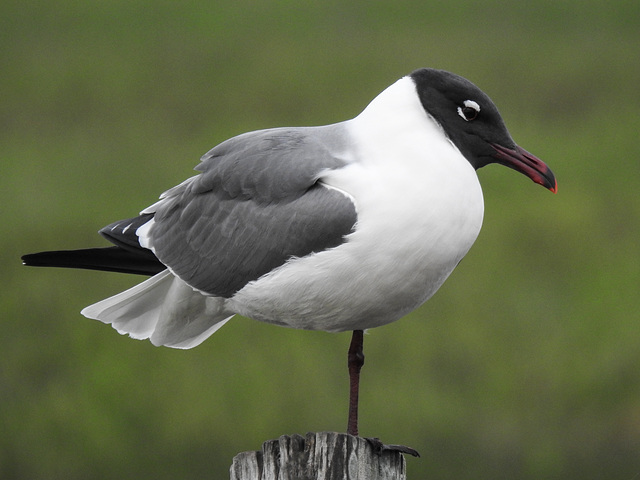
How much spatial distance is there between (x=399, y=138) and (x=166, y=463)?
6.88 meters

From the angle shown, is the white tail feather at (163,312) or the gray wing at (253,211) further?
the white tail feather at (163,312)

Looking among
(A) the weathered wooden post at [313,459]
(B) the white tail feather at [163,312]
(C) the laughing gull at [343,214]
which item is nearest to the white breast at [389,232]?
(C) the laughing gull at [343,214]

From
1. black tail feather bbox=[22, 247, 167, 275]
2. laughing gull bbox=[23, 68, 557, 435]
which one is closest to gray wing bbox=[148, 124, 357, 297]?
laughing gull bbox=[23, 68, 557, 435]

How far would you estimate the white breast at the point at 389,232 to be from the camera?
3.94 meters

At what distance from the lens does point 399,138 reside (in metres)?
4.14

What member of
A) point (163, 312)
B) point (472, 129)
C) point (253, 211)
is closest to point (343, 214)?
Answer: point (253, 211)

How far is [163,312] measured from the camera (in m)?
4.82

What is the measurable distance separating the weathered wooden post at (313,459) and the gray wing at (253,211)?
2.17 feet

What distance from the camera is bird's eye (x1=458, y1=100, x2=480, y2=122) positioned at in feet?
13.7

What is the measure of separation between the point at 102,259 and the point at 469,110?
1.60 m

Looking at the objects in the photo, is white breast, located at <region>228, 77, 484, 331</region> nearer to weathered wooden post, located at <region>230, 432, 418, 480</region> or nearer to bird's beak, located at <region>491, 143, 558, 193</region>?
bird's beak, located at <region>491, 143, 558, 193</region>

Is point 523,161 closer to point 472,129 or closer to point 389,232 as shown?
point 472,129

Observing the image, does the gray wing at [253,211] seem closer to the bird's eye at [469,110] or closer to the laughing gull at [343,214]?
the laughing gull at [343,214]

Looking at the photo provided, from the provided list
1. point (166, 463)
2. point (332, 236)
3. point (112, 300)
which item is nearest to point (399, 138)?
point (332, 236)
